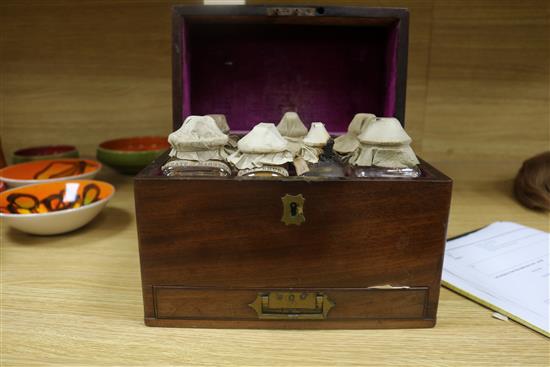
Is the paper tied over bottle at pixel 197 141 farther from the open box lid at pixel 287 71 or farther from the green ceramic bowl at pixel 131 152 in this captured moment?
the green ceramic bowl at pixel 131 152

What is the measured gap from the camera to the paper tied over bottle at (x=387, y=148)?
590 millimetres

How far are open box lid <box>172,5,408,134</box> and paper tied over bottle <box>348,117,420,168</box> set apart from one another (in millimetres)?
242

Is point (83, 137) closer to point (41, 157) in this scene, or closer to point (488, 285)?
point (41, 157)

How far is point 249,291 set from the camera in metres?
0.59

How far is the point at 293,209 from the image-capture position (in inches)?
21.6

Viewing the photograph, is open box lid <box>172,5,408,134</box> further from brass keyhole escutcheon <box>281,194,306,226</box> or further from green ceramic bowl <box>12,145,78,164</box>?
green ceramic bowl <box>12,145,78,164</box>

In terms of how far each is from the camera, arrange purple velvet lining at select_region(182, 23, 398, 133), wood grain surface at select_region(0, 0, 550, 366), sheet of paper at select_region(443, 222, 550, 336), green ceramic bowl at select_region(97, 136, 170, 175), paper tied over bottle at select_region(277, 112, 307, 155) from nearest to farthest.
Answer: sheet of paper at select_region(443, 222, 550, 336), paper tied over bottle at select_region(277, 112, 307, 155), purple velvet lining at select_region(182, 23, 398, 133), wood grain surface at select_region(0, 0, 550, 366), green ceramic bowl at select_region(97, 136, 170, 175)

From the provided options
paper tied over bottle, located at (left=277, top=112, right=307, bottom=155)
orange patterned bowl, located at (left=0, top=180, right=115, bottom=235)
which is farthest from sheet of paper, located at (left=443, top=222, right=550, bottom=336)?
orange patterned bowl, located at (left=0, top=180, right=115, bottom=235)

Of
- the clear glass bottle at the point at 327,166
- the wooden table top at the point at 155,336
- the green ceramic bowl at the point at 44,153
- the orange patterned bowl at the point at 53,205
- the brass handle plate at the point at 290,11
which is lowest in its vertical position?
the wooden table top at the point at 155,336

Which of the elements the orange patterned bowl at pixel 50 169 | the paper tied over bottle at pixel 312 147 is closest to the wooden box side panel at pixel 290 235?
the paper tied over bottle at pixel 312 147

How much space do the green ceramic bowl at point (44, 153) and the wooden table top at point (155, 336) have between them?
1.50 ft

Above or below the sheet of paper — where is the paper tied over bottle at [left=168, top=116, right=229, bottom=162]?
above

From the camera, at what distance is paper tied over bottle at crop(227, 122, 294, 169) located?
0.59 metres

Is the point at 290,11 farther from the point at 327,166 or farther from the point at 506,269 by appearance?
the point at 506,269
